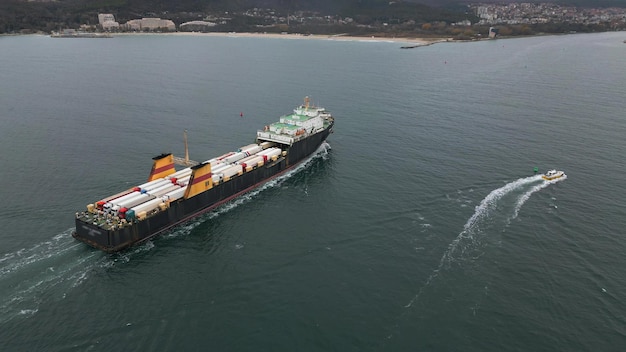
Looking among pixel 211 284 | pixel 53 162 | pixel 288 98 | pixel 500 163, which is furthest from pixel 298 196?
pixel 288 98

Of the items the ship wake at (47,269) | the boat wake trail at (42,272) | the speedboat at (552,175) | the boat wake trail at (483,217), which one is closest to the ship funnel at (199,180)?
the ship wake at (47,269)

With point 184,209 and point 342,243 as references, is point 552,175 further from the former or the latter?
point 184,209

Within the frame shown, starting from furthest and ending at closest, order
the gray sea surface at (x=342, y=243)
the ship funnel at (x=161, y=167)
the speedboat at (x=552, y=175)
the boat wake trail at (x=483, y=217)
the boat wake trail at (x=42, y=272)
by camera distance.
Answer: the speedboat at (x=552, y=175) → the ship funnel at (x=161, y=167) → the boat wake trail at (x=483, y=217) → the boat wake trail at (x=42, y=272) → the gray sea surface at (x=342, y=243)

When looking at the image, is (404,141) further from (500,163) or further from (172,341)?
(172,341)

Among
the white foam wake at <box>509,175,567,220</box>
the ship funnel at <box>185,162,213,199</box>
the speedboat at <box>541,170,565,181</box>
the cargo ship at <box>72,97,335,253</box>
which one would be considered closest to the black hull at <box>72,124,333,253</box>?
the cargo ship at <box>72,97,335,253</box>

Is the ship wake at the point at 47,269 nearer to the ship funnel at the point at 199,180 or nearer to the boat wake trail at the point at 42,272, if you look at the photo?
the boat wake trail at the point at 42,272

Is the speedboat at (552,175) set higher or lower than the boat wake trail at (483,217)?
higher

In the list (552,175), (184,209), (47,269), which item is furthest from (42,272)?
(552,175)

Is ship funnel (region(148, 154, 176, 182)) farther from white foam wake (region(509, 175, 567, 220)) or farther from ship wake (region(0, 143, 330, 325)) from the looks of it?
white foam wake (region(509, 175, 567, 220))
